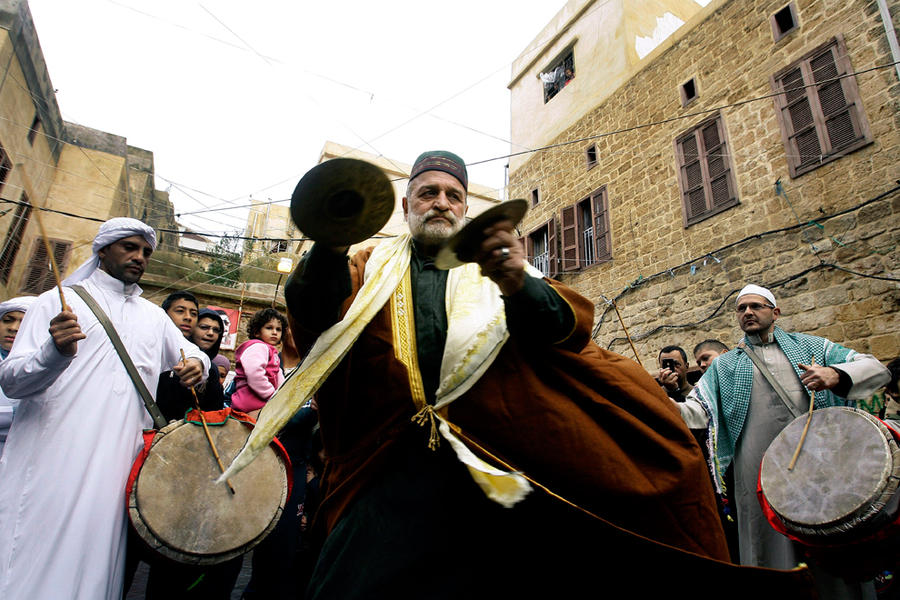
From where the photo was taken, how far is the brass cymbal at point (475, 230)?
48.7 inches

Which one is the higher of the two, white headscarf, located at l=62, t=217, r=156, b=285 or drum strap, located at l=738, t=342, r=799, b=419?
white headscarf, located at l=62, t=217, r=156, b=285

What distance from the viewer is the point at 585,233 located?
1022 cm

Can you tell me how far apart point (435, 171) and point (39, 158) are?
13.6 meters

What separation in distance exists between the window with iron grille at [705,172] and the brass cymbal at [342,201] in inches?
297

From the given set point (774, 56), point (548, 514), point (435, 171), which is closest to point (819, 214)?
point (774, 56)

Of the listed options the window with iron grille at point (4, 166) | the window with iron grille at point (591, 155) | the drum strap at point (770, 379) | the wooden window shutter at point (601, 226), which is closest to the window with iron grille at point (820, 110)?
the wooden window shutter at point (601, 226)

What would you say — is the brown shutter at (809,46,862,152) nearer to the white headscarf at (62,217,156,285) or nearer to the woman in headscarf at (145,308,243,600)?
the woman in headscarf at (145,308,243,600)

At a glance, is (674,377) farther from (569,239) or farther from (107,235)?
(569,239)

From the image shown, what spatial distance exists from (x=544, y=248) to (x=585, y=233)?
1.30 m

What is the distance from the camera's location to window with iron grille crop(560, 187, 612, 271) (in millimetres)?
9664

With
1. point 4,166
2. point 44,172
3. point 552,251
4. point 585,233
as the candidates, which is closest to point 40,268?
point 44,172

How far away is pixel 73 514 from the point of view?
2078 millimetres

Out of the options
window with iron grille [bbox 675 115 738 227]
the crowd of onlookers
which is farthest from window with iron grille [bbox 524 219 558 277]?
the crowd of onlookers

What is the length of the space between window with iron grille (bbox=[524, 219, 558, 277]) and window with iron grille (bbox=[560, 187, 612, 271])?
0.67 ft
